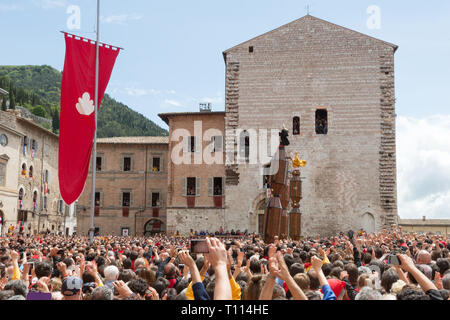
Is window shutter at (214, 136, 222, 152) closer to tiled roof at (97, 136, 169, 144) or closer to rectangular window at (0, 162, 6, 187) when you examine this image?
tiled roof at (97, 136, 169, 144)

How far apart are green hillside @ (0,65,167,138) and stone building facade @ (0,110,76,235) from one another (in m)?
43.3

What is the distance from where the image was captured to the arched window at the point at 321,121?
3262cm

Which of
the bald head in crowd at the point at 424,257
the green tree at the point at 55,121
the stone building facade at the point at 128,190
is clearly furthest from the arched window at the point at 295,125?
the green tree at the point at 55,121

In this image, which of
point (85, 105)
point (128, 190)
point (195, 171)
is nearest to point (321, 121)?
point (195, 171)

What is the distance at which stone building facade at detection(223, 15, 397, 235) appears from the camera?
31.5 m

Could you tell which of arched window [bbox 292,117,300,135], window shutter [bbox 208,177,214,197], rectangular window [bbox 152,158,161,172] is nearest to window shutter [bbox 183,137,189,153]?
window shutter [bbox 208,177,214,197]

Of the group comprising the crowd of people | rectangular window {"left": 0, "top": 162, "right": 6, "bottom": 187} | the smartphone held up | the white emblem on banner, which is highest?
the white emblem on banner

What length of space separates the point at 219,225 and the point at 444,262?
87.2 ft

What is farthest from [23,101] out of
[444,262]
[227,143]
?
[444,262]

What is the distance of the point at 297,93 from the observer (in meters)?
32.7

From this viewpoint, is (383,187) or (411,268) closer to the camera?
(411,268)

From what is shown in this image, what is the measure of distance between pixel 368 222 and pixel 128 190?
19227mm

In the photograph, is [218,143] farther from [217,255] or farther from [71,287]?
[217,255]
